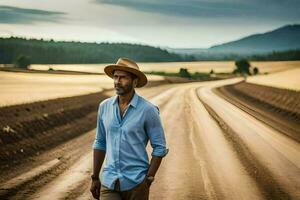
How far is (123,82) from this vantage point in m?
4.66

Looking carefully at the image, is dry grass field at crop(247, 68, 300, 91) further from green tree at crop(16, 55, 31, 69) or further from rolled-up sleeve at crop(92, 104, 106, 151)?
green tree at crop(16, 55, 31, 69)

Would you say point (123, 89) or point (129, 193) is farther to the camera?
point (123, 89)

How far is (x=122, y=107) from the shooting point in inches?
182

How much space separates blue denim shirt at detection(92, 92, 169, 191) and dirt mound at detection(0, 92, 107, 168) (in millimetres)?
7804

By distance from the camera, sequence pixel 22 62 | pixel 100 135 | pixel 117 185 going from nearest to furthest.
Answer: pixel 117 185 < pixel 100 135 < pixel 22 62

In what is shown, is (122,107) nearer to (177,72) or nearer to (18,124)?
(18,124)

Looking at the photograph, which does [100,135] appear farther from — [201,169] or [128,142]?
[201,169]

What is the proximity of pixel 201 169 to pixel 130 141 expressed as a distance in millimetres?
7258

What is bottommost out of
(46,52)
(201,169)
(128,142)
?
(201,169)

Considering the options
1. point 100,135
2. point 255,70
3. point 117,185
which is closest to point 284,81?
point 100,135

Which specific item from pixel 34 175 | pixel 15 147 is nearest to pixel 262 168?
pixel 34 175

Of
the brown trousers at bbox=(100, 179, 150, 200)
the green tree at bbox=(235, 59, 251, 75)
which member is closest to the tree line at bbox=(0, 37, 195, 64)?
the green tree at bbox=(235, 59, 251, 75)

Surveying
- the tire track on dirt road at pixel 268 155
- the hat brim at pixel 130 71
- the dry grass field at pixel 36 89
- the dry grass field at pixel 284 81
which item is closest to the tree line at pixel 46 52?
the dry grass field at pixel 284 81

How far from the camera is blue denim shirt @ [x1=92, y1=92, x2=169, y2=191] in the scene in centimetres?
445
